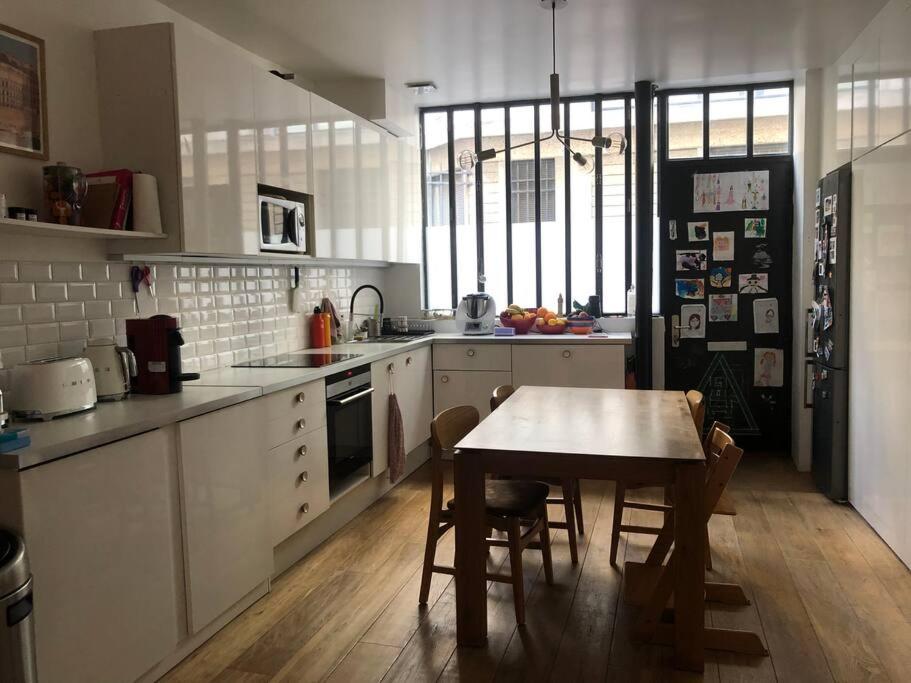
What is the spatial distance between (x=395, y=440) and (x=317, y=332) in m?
0.82

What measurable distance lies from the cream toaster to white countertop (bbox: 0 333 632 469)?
36 millimetres

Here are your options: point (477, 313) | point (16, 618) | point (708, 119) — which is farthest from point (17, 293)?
point (708, 119)

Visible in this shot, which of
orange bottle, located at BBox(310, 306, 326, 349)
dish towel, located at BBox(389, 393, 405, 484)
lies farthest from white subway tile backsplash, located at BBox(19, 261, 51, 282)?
dish towel, located at BBox(389, 393, 405, 484)

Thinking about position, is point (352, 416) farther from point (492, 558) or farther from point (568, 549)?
point (568, 549)

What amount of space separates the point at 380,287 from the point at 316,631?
3429 millimetres

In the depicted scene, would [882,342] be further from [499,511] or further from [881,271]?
[499,511]

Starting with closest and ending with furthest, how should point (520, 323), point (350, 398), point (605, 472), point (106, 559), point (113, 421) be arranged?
point (106, 559)
point (113, 421)
point (605, 472)
point (350, 398)
point (520, 323)

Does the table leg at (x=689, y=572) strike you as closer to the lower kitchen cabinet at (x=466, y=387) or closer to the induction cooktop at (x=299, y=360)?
the induction cooktop at (x=299, y=360)

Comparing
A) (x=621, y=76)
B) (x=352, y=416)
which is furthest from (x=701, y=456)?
(x=621, y=76)

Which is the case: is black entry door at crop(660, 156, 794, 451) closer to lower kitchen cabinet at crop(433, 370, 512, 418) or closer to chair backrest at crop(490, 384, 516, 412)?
lower kitchen cabinet at crop(433, 370, 512, 418)

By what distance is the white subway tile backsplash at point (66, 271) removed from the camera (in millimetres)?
2732

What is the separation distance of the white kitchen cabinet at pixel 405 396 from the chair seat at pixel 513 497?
1.31 m

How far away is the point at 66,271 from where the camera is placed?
2775 mm

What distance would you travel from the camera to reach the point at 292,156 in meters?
3.76
